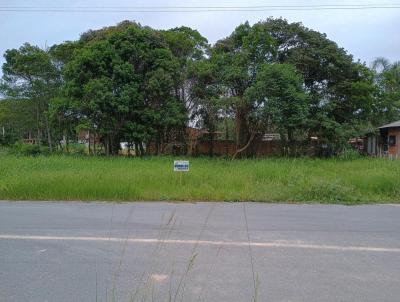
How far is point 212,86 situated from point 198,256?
75.0ft

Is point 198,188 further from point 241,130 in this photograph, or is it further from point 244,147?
point 241,130

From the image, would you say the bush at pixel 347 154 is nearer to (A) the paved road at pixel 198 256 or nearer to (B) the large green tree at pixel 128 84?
(B) the large green tree at pixel 128 84

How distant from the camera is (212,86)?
28125 mm

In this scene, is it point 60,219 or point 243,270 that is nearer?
point 243,270

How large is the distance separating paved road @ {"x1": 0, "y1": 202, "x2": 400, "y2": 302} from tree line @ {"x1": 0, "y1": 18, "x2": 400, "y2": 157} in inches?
679

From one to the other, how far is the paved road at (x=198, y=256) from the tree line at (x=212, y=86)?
17.3 meters

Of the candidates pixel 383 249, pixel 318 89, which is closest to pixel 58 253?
pixel 383 249

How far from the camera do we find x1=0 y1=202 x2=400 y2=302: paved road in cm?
469

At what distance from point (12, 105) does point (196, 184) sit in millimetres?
30052

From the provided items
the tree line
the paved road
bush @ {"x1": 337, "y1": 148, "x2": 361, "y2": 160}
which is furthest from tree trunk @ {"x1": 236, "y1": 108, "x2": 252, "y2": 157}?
the paved road

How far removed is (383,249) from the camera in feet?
21.4

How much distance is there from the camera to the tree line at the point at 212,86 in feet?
86.0

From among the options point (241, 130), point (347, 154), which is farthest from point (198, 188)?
point (347, 154)

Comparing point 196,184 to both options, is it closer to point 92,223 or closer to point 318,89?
point 92,223
